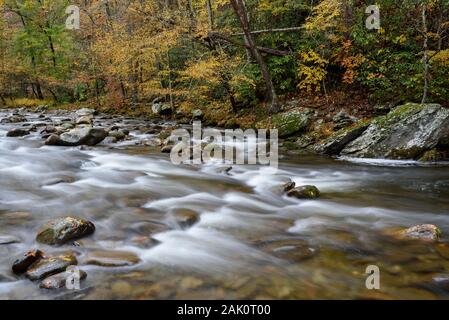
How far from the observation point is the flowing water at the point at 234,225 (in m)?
3.45

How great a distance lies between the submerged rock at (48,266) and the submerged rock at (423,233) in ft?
12.2

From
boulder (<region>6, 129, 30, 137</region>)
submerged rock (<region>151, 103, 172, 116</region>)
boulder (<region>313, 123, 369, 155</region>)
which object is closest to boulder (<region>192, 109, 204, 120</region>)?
submerged rock (<region>151, 103, 172, 116</region>)

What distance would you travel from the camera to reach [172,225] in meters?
Result: 4.97

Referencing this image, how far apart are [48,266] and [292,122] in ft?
32.8

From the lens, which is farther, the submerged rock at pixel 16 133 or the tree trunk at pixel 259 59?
the tree trunk at pixel 259 59

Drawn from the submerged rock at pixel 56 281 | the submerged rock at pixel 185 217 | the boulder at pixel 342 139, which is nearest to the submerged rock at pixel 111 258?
the submerged rock at pixel 56 281

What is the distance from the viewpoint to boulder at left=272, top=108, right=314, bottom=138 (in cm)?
1224

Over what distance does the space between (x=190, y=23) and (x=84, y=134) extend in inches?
256

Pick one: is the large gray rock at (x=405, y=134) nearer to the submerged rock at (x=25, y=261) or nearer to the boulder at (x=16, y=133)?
the submerged rock at (x=25, y=261)

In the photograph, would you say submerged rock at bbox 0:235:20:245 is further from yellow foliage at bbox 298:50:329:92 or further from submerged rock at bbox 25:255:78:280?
yellow foliage at bbox 298:50:329:92

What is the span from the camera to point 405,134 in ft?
30.3

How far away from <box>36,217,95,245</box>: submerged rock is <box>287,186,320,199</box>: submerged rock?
3.27 metres

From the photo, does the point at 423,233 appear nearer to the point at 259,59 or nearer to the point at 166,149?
the point at 166,149

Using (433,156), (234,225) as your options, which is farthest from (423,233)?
(433,156)
